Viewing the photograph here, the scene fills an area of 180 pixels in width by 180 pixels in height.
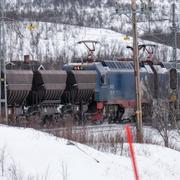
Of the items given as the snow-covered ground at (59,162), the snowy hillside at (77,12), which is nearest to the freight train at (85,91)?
the snow-covered ground at (59,162)

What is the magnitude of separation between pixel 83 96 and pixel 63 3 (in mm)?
122395

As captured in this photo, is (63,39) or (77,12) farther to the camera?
(77,12)

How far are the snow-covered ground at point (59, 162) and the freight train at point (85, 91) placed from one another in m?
14.9

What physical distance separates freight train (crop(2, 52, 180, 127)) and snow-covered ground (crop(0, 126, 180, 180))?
48.8 ft

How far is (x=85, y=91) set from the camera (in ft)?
115

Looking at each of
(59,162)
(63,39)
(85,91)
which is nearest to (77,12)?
(63,39)

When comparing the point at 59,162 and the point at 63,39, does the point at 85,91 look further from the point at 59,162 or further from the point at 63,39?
the point at 63,39

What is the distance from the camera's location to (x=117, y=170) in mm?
12539

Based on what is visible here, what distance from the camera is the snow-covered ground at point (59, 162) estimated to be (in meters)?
10.3

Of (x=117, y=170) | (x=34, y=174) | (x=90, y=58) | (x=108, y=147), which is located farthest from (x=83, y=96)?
(x=34, y=174)

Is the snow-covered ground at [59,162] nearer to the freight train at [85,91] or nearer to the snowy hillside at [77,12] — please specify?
the freight train at [85,91]

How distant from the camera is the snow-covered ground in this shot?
10.3 metres

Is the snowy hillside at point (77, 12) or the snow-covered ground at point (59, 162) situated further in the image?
the snowy hillside at point (77, 12)

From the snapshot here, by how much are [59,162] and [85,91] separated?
23.7 m
